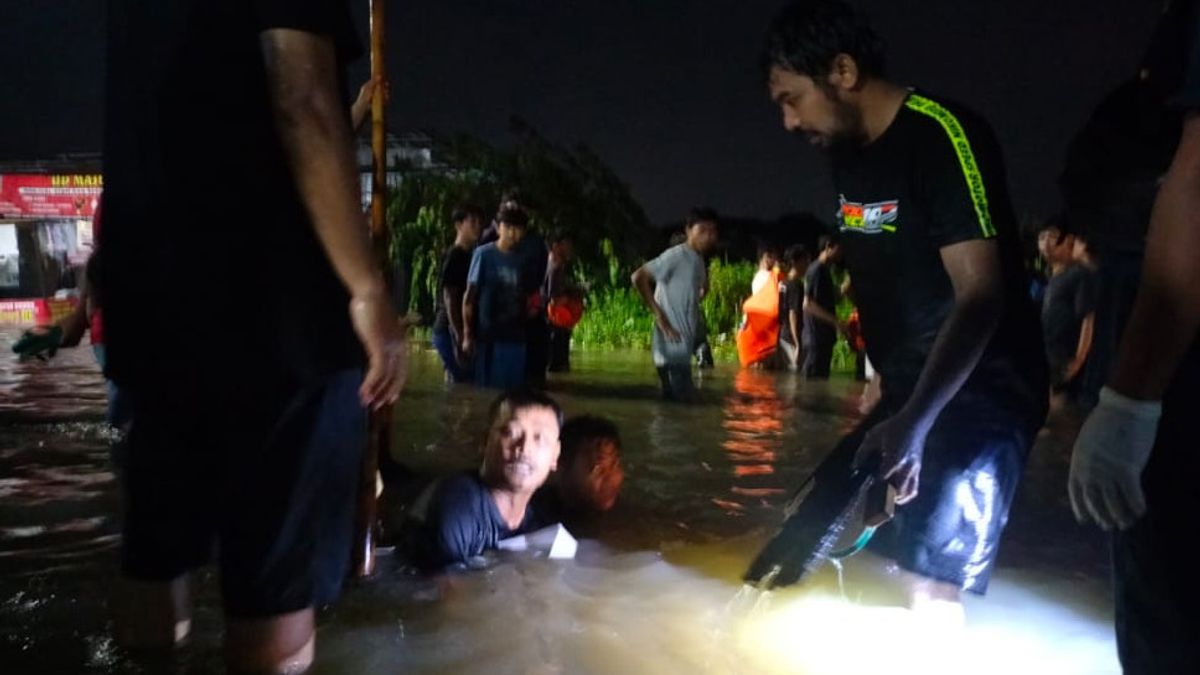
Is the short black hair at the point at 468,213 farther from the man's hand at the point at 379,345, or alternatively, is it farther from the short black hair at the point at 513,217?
the man's hand at the point at 379,345

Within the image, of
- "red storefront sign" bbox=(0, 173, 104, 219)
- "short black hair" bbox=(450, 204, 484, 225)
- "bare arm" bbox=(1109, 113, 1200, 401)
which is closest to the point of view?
"bare arm" bbox=(1109, 113, 1200, 401)

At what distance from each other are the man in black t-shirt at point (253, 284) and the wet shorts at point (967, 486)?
176 cm

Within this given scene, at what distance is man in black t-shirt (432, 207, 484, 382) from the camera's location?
8.77 metres

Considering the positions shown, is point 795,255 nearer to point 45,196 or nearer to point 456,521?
point 456,521

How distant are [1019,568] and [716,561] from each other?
1.32 m

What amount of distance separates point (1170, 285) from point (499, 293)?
6685 mm

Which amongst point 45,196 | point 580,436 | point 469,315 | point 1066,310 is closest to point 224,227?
point 580,436

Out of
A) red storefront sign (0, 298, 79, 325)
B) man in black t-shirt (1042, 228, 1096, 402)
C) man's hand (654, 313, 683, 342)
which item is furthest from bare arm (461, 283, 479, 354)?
red storefront sign (0, 298, 79, 325)

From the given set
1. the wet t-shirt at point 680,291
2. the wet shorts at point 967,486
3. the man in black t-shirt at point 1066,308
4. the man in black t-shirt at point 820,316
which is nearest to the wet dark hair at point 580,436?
the wet shorts at point 967,486

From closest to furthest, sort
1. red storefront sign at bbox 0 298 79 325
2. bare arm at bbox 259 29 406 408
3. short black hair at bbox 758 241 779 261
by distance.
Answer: bare arm at bbox 259 29 406 408
short black hair at bbox 758 241 779 261
red storefront sign at bbox 0 298 79 325

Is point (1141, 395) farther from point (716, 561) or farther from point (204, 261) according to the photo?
point (716, 561)

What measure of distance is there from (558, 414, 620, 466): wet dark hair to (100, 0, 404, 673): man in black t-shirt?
2.73m

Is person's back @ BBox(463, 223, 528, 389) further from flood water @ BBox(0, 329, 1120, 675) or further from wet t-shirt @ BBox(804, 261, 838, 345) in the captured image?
wet t-shirt @ BBox(804, 261, 838, 345)

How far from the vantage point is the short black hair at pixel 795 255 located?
14.5m
